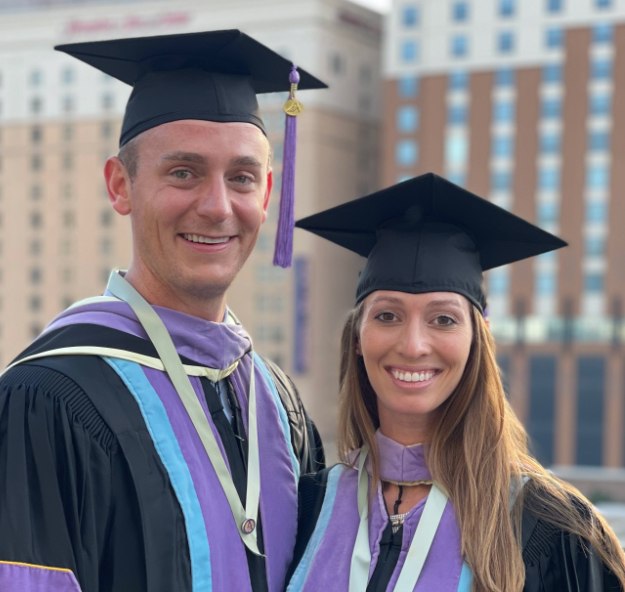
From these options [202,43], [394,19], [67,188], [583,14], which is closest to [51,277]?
[67,188]

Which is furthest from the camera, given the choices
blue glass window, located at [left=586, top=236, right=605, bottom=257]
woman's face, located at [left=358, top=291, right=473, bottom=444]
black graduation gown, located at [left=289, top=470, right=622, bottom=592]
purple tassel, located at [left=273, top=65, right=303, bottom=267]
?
blue glass window, located at [left=586, top=236, right=605, bottom=257]

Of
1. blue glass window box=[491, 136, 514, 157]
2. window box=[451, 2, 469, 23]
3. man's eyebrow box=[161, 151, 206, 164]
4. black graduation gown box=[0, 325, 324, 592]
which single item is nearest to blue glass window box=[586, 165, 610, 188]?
blue glass window box=[491, 136, 514, 157]

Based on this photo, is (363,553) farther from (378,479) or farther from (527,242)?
(527,242)

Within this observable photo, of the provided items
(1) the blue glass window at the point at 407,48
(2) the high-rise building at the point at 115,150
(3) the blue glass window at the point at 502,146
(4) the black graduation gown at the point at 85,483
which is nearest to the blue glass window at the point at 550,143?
(3) the blue glass window at the point at 502,146

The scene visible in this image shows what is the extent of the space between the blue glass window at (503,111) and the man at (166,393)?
41898mm

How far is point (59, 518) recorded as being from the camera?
2637 millimetres

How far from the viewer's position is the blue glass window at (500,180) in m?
44.0

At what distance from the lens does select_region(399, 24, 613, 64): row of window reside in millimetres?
42406

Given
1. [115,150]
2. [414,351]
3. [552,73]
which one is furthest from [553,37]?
[414,351]

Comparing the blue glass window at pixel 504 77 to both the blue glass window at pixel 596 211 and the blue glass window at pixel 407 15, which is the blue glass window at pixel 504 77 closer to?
the blue glass window at pixel 407 15

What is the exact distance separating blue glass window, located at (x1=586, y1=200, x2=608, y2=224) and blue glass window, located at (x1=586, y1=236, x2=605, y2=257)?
67cm

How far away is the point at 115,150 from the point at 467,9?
1612 cm

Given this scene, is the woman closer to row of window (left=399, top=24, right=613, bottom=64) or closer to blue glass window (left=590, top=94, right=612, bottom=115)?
blue glass window (left=590, top=94, right=612, bottom=115)

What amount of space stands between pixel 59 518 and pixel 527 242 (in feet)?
5.26
